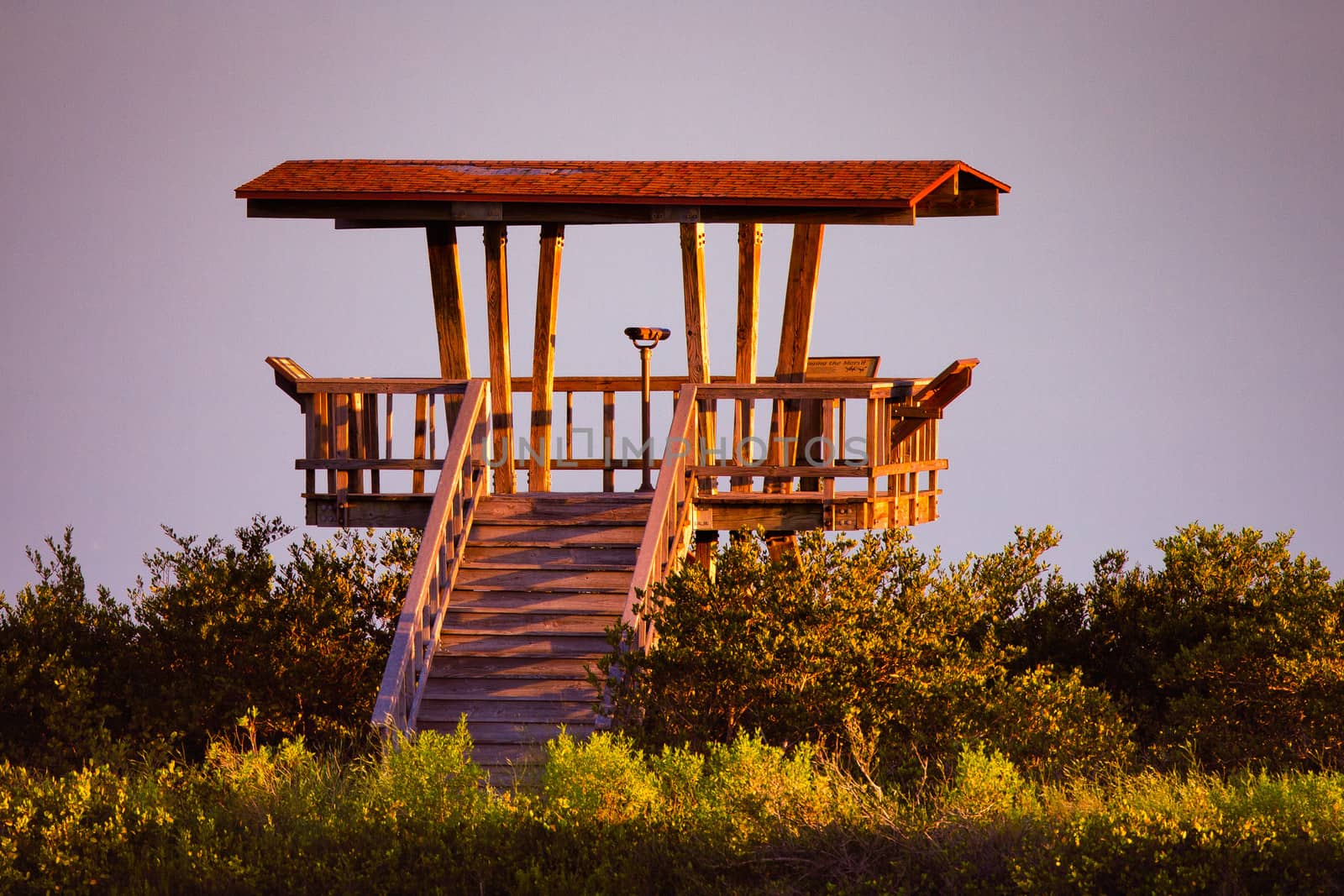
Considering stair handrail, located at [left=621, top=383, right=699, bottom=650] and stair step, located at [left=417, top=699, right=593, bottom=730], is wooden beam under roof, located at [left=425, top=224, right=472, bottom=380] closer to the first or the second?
stair handrail, located at [left=621, top=383, right=699, bottom=650]

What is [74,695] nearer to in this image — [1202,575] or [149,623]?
[149,623]

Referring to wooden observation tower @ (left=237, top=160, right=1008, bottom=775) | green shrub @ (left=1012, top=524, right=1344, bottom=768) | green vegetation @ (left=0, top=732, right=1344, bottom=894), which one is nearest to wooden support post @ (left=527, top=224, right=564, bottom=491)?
wooden observation tower @ (left=237, top=160, right=1008, bottom=775)

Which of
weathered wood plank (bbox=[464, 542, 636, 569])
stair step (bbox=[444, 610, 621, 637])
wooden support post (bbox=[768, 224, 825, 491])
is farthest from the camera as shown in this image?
wooden support post (bbox=[768, 224, 825, 491])

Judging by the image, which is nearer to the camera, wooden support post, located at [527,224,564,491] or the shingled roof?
the shingled roof

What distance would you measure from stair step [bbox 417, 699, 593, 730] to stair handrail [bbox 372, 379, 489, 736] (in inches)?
6.7

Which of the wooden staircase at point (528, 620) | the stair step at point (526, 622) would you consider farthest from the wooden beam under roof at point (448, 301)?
the stair step at point (526, 622)

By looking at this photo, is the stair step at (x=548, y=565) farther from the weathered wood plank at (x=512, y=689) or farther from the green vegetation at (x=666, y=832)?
the green vegetation at (x=666, y=832)

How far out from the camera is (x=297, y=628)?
17.4 metres

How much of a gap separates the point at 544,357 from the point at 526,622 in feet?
13.5

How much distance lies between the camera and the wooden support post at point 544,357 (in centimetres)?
1775

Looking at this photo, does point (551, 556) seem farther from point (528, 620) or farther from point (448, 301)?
point (448, 301)

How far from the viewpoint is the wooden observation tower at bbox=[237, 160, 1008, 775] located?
14312 millimetres

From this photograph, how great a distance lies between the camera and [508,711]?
1390 cm

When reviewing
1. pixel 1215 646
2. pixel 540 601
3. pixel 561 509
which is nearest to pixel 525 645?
pixel 540 601
